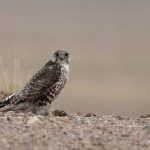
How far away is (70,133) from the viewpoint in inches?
336

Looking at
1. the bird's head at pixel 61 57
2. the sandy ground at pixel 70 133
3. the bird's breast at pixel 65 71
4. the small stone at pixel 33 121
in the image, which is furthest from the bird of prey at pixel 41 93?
the small stone at pixel 33 121

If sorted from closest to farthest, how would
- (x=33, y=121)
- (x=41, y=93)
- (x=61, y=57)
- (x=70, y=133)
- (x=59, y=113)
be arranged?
(x=70, y=133) → (x=33, y=121) → (x=41, y=93) → (x=59, y=113) → (x=61, y=57)

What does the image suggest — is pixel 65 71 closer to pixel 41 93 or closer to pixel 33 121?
pixel 41 93

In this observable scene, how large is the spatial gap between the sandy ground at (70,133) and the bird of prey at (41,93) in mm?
670

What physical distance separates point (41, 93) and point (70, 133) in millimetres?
2319

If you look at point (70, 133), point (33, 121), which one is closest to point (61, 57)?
point (33, 121)

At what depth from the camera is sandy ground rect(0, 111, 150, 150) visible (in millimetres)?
7937

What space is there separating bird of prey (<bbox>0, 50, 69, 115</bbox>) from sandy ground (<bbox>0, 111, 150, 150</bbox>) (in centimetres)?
67

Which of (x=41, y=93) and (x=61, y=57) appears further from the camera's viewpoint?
(x=61, y=57)

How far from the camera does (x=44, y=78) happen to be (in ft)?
35.6

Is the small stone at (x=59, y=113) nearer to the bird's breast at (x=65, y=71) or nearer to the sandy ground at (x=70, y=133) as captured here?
the bird's breast at (x=65, y=71)

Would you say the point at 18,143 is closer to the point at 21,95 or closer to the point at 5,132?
the point at 5,132

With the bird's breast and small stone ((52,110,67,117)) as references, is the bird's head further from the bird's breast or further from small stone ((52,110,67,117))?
small stone ((52,110,67,117))

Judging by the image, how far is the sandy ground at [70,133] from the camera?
7.94 metres
